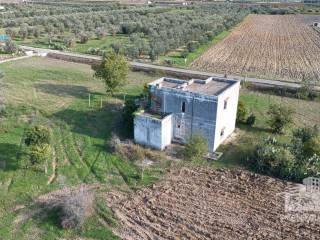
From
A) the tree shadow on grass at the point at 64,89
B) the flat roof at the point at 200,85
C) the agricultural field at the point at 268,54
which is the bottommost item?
the tree shadow on grass at the point at 64,89

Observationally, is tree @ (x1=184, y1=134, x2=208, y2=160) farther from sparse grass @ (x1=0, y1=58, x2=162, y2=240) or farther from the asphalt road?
the asphalt road

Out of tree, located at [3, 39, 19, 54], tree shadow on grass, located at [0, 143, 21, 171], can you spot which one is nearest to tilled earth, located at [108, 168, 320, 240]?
tree shadow on grass, located at [0, 143, 21, 171]

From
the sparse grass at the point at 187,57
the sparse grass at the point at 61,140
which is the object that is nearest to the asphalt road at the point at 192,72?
the sparse grass at the point at 61,140

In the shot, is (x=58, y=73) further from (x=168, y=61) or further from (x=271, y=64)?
(x=271, y=64)

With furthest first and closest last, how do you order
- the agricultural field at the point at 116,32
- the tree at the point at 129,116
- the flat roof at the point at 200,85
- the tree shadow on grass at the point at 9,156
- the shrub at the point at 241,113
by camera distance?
the agricultural field at the point at 116,32, the shrub at the point at 241,113, the tree at the point at 129,116, the flat roof at the point at 200,85, the tree shadow on grass at the point at 9,156

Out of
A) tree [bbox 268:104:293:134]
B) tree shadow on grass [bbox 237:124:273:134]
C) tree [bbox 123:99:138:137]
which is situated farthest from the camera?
tree shadow on grass [bbox 237:124:273:134]

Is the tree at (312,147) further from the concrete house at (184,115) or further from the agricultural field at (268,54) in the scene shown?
the agricultural field at (268,54)
